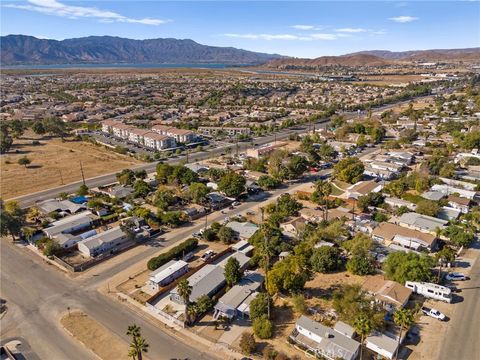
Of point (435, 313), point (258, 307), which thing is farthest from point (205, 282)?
point (435, 313)

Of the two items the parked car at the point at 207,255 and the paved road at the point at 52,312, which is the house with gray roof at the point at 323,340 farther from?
the parked car at the point at 207,255

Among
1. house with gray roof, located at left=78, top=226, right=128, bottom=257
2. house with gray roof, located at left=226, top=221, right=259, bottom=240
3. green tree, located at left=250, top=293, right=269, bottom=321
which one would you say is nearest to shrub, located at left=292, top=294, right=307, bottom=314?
green tree, located at left=250, top=293, right=269, bottom=321

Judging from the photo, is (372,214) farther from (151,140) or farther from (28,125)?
(28,125)

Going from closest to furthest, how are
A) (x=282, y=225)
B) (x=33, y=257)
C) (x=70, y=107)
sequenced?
1. (x=33, y=257)
2. (x=282, y=225)
3. (x=70, y=107)

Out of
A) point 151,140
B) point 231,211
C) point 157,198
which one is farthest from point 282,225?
point 151,140

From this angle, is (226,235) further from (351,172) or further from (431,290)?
(351,172)
